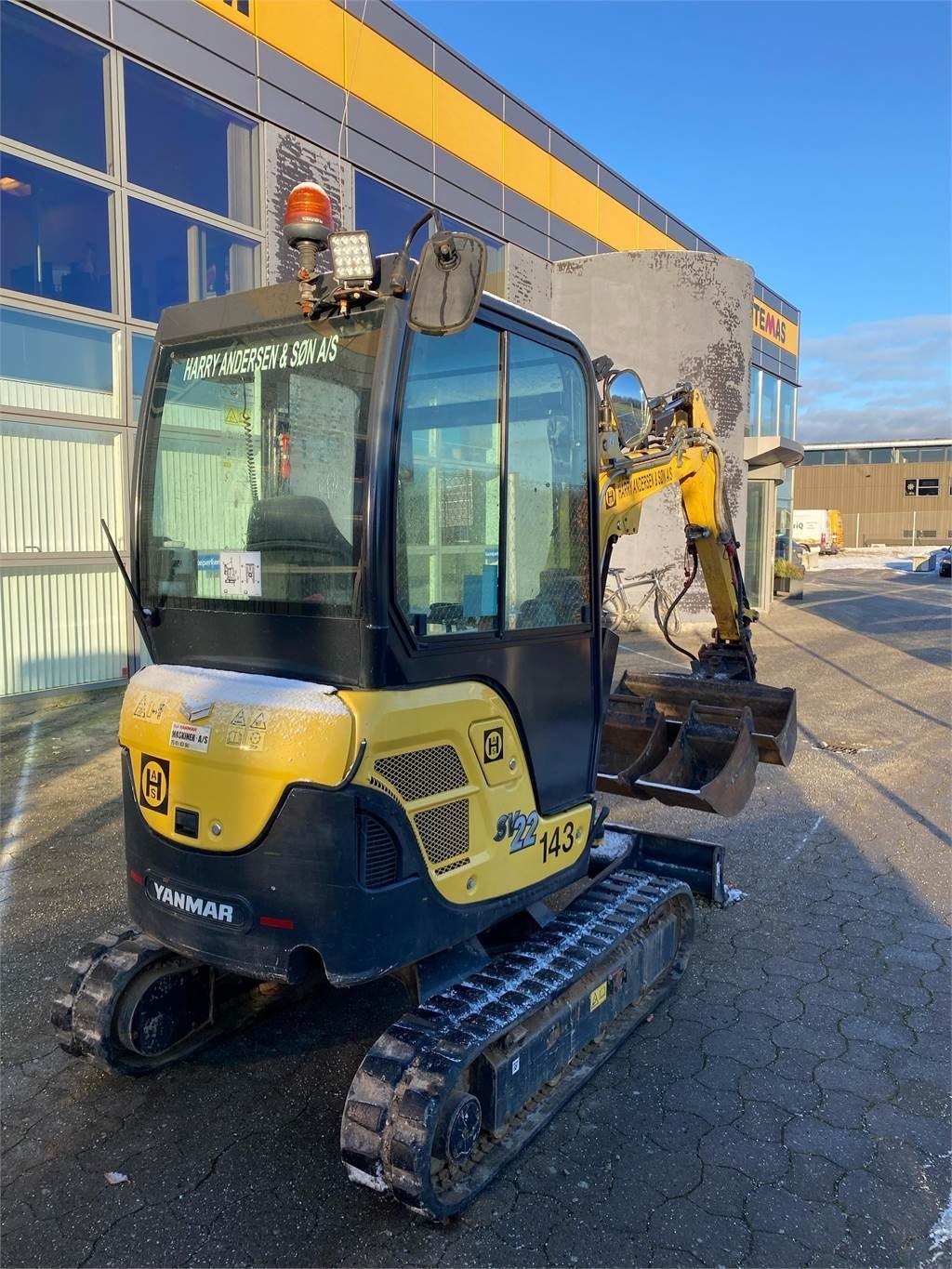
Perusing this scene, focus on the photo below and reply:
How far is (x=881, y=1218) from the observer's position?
9.52 feet

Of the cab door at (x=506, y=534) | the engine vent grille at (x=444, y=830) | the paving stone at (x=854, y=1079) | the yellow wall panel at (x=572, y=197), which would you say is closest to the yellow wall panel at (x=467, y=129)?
the yellow wall panel at (x=572, y=197)

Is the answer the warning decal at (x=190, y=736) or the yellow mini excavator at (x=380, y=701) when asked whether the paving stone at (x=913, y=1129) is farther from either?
the warning decal at (x=190, y=736)

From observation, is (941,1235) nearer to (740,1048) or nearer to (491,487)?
(740,1048)

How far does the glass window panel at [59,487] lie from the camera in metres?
9.40

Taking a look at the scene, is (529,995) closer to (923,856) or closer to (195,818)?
(195,818)

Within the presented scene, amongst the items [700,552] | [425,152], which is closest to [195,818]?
[700,552]

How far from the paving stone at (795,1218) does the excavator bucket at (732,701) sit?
2756mm

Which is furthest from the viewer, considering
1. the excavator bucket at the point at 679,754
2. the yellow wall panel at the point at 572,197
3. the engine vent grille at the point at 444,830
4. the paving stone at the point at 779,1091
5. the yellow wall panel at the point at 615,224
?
the yellow wall panel at the point at 615,224

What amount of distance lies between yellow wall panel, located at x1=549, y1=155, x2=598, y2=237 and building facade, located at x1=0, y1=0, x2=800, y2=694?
4250mm

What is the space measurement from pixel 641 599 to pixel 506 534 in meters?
14.0

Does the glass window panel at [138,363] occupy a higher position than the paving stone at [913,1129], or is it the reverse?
the glass window panel at [138,363]

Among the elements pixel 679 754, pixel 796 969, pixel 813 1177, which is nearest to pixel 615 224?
pixel 679 754

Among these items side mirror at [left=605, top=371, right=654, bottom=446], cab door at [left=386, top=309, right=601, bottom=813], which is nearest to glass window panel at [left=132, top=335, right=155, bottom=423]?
side mirror at [left=605, top=371, right=654, bottom=446]

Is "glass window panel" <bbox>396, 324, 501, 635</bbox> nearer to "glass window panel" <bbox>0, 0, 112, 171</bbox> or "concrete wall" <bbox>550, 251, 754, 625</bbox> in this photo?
"glass window panel" <bbox>0, 0, 112, 171</bbox>
